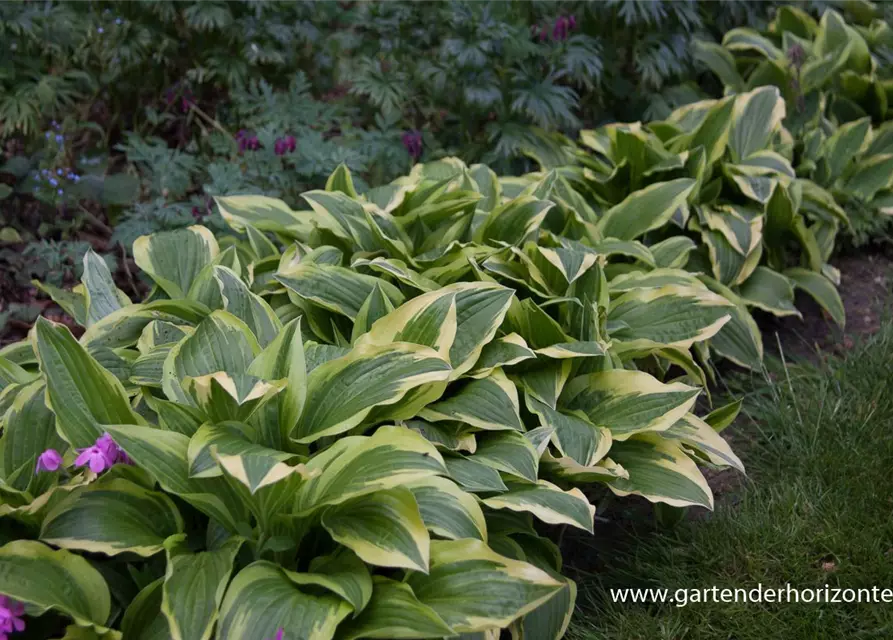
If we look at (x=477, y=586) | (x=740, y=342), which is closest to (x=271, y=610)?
(x=477, y=586)

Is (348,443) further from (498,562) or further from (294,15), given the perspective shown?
(294,15)

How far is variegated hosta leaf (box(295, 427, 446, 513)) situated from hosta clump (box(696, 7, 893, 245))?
8.43ft

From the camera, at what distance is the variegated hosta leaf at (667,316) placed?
99.0 inches

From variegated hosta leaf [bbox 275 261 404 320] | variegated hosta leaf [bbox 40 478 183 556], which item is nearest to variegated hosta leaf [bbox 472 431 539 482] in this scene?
variegated hosta leaf [bbox 275 261 404 320]

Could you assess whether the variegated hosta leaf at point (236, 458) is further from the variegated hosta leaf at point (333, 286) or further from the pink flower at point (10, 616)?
the variegated hosta leaf at point (333, 286)

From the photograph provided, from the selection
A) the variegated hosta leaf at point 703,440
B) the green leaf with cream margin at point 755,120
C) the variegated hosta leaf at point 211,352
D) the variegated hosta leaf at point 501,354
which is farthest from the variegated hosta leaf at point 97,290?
the green leaf with cream margin at point 755,120

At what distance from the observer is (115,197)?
3477 millimetres

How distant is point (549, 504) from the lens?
1.91 metres

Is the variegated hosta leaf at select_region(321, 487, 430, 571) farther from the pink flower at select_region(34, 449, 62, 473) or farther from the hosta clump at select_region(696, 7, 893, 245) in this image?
the hosta clump at select_region(696, 7, 893, 245)

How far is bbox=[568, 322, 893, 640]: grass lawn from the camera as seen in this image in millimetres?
2057

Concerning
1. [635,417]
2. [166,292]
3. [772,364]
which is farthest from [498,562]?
[772,364]

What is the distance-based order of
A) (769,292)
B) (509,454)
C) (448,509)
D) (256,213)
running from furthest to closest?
1. (769,292)
2. (256,213)
3. (509,454)
4. (448,509)

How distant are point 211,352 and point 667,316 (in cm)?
132

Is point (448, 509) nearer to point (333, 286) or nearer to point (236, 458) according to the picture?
point (236, 458)
